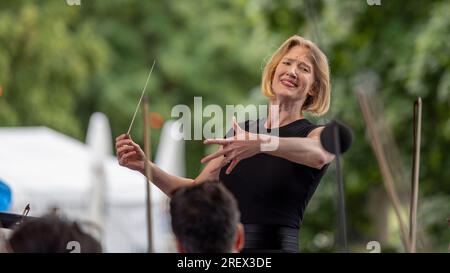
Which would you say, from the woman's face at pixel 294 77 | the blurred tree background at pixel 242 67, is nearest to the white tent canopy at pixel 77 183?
the blurred tree background at pixel 242 67

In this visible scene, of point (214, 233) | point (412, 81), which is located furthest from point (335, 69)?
point (214, 233)

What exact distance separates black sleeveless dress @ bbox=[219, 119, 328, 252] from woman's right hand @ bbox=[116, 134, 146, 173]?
0.73ft

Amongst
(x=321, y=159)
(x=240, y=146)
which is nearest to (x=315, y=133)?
(x=321, y=159)

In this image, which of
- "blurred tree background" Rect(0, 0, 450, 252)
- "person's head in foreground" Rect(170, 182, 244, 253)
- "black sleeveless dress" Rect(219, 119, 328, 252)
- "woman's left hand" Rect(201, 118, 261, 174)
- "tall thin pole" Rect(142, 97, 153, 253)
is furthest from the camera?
"blurred tree background" Rect(0, 0, 450, 252)

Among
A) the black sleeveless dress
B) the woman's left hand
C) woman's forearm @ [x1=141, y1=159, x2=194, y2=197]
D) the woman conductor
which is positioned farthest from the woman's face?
woman's forearm @ [x1=141, y1=159, x2=194, y2=197]

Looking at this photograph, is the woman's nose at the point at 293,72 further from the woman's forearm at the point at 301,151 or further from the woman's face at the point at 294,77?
the woman's forearm at the point at 301,151

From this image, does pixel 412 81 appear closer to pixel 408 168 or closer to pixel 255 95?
pixel 408 168

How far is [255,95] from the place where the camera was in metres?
8.57

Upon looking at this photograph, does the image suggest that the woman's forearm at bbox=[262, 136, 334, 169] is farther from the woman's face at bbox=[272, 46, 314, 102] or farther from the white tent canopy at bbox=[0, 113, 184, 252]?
the white tent canopy at bbox=[0, 113, 184, 252]

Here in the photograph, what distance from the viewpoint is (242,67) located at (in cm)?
1491

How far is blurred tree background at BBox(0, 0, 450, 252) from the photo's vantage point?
769cm

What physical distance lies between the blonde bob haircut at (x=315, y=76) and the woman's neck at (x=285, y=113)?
29 millimetres

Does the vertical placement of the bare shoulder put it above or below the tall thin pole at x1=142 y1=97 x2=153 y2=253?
above

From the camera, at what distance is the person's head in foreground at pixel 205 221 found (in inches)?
97.0
